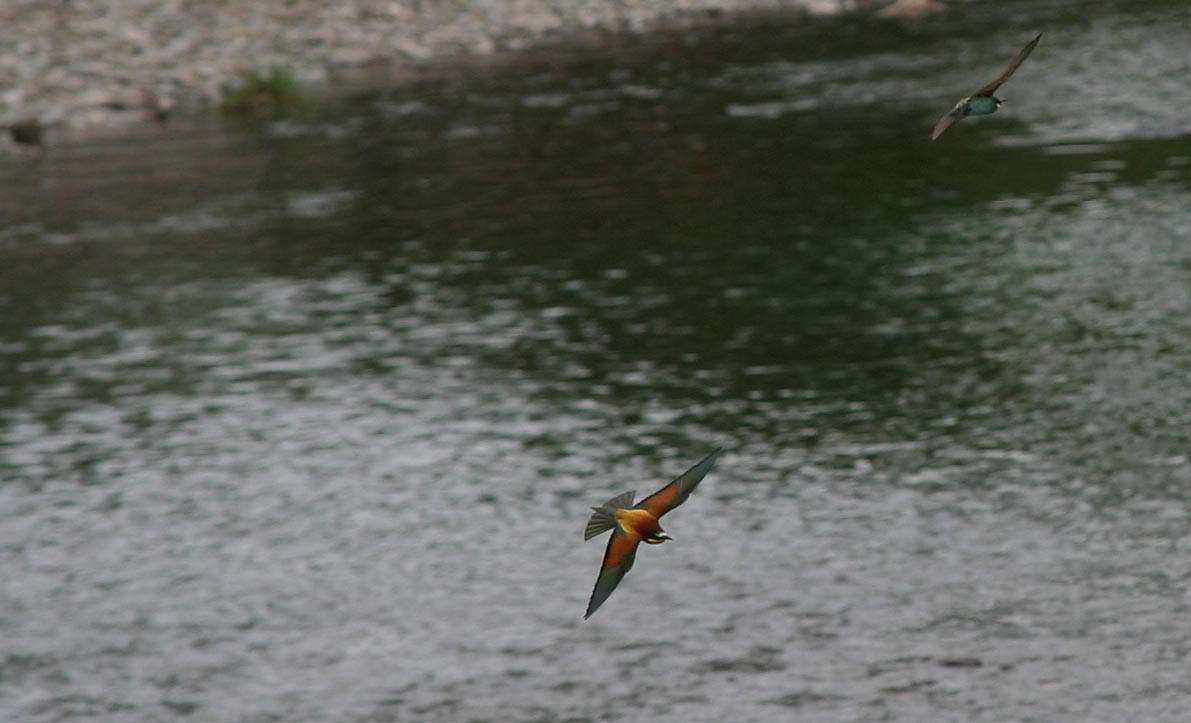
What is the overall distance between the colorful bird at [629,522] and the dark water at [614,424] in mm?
4647

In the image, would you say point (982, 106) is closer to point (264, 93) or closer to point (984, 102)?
point (984, 102)

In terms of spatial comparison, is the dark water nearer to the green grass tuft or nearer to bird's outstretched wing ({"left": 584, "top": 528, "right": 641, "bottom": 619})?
bird's outstretched wing ({"left": 584, "top": 528, "right": 641, "bottom": 619})

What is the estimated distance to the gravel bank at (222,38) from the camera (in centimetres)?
2762

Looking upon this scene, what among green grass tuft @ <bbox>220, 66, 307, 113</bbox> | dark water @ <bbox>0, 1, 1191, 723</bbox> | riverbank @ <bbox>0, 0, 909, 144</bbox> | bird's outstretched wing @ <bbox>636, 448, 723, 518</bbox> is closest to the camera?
bird's outstretched wing @ <bbox>636, 448, 723, 518</bbox>

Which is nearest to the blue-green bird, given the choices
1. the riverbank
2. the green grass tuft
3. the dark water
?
the dark water

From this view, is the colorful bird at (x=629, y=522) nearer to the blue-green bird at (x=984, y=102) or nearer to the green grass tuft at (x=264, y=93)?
the blue-green bird at (x=984, y=102)

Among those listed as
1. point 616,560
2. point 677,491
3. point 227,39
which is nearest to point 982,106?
point 677,491

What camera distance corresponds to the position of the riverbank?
27531 millimetres

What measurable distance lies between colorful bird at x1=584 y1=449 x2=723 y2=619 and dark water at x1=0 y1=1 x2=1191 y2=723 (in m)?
4.65

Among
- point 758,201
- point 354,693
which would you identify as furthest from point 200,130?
point 354,693

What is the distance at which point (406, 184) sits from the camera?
2122 centimetres

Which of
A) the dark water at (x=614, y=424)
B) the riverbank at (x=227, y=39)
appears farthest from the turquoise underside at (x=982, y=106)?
the riverbank at (x=227, y=39)

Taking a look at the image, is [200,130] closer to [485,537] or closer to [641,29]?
[641,29]

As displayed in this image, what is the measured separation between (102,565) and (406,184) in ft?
37.7
